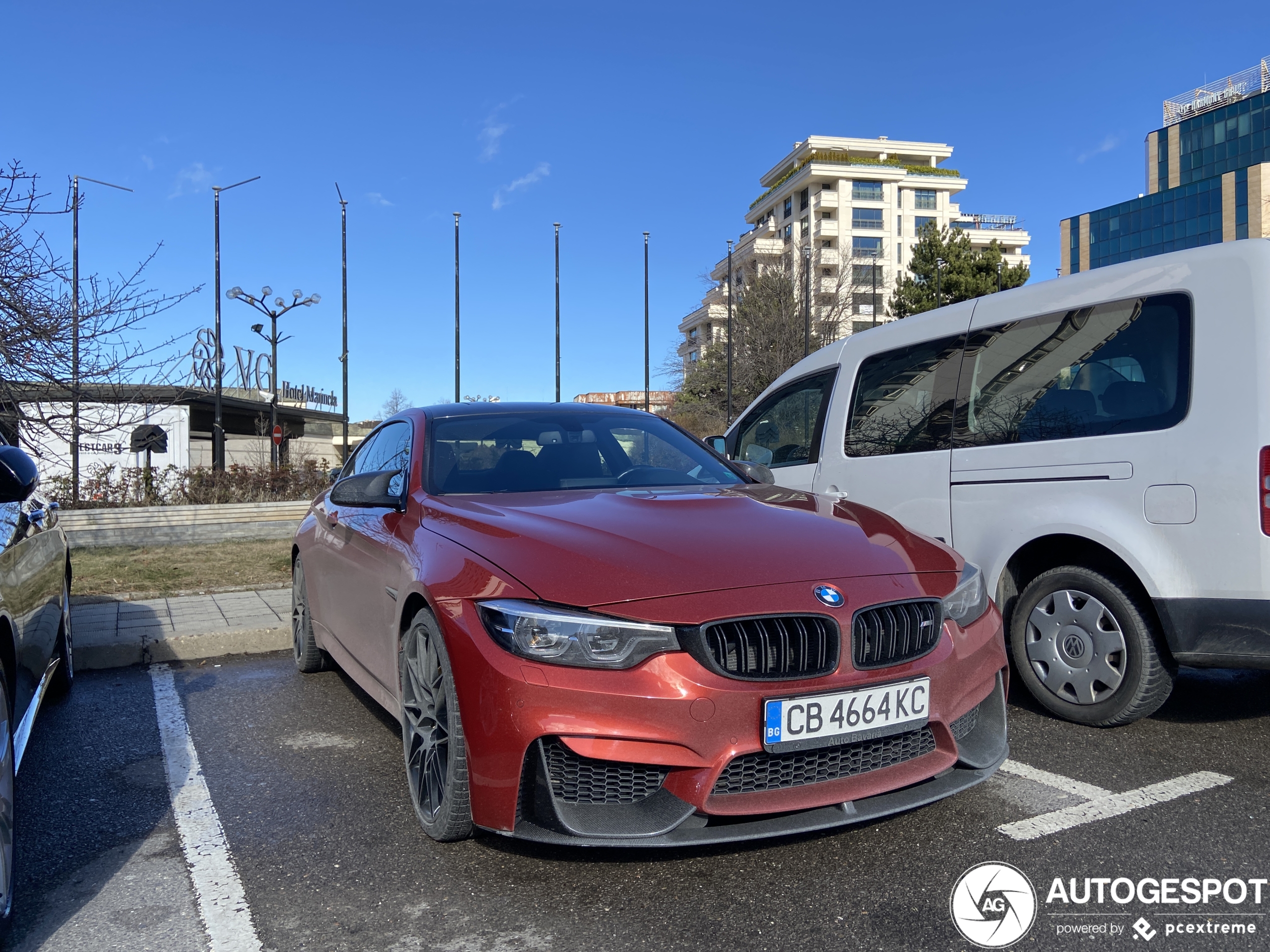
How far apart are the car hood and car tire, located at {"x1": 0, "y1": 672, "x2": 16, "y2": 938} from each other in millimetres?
1325

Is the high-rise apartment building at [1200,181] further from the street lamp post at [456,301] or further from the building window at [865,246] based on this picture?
the street lamp post at [456,301]

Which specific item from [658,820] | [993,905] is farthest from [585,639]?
[993,905]

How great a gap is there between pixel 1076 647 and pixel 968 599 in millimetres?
1350

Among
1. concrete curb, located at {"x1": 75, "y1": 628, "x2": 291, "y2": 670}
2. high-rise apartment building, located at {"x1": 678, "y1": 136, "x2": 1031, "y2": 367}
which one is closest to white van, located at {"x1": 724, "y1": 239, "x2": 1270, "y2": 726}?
concrete curb, located at {"x1": 75, "y1": 628, "x2": 291, "y2": 670}

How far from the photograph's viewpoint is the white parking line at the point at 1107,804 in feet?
9.82

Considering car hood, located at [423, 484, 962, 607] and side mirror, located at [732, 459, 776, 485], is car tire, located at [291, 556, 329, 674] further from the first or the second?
side mirror, located at [732, 459, 776, 485]

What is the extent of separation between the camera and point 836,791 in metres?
2.54

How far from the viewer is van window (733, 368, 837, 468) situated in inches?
226

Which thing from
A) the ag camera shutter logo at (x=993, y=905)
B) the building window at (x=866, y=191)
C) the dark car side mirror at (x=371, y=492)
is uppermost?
the building window at (x=866, y=191)

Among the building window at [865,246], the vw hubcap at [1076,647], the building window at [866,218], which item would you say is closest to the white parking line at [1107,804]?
the vw hubcap at [1076,647]

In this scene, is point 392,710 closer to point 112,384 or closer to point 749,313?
point 112,384

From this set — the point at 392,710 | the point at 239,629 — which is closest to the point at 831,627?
the point at 392,710

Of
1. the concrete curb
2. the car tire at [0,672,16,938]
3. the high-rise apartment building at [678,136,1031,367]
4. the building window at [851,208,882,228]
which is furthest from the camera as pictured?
the building window at [851,208,882,228]

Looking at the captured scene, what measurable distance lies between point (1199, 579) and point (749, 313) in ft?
131
